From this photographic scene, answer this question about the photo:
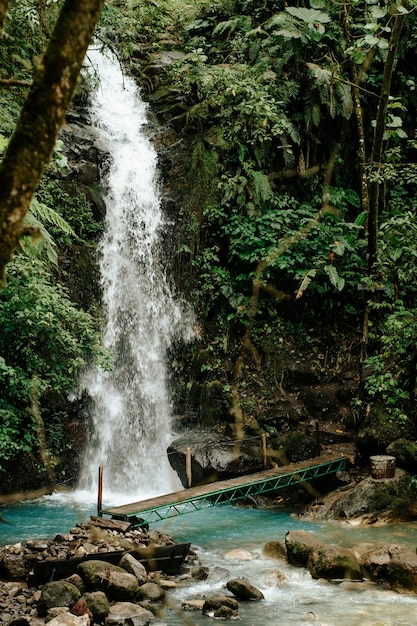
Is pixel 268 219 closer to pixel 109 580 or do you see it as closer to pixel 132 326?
pixel 132 326

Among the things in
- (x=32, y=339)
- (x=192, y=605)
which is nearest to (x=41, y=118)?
(x=192, y=605)

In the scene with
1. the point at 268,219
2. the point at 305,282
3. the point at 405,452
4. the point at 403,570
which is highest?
the point at 268,219

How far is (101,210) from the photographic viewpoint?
1388cm

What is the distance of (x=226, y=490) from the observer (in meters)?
9.45

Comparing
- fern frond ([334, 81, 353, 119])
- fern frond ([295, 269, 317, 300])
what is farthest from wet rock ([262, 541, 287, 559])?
fern frond ([334, 81, 353, 119])

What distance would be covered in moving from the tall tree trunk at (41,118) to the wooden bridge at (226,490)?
718 cm

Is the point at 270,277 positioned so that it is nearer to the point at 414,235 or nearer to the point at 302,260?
the point at 302,260

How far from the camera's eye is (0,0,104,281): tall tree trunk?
1981 millimetres

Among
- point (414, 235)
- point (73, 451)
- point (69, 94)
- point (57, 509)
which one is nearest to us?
point (69, 94)

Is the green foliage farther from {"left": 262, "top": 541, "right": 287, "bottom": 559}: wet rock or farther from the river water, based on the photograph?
{"left": 262, "top": 541, "right": 287, "bottom": 559}: wet rock

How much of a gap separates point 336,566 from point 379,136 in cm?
690

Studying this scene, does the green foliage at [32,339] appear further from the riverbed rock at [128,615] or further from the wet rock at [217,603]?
the wet rock at [217,603]

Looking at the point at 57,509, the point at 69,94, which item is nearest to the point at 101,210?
the point at 57,509

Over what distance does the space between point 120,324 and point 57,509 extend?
4218mm
